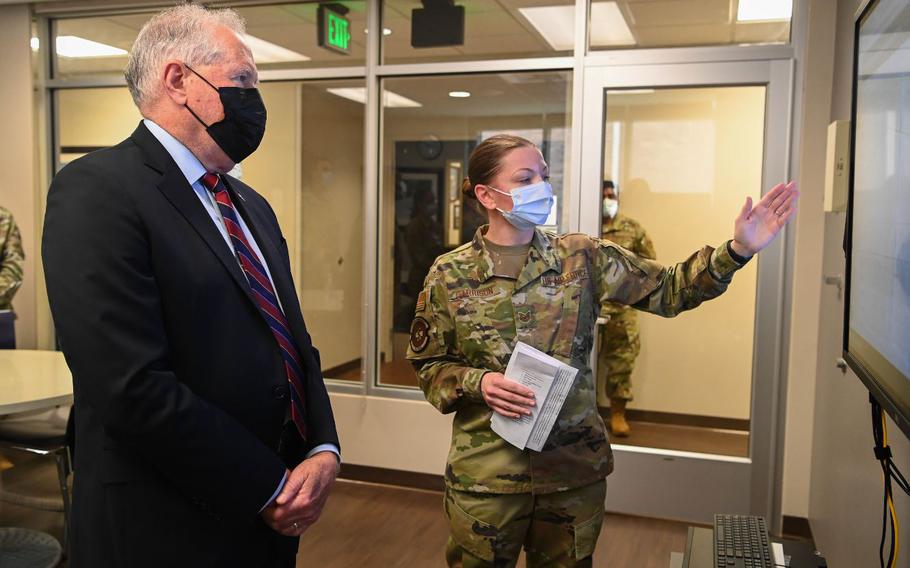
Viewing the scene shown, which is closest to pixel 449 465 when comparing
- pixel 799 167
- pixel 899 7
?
pixel 899 7

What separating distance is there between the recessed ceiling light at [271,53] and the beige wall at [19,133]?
142 centimetres

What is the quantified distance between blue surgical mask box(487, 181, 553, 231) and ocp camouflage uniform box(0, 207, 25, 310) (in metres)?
3.42

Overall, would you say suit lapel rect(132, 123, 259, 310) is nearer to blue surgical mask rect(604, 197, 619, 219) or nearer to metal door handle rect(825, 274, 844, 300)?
metal door handle rect(825, 274, 844, 300)

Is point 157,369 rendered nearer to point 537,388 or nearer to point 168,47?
A: point 168,47

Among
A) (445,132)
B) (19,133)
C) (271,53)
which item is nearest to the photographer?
(445,132)

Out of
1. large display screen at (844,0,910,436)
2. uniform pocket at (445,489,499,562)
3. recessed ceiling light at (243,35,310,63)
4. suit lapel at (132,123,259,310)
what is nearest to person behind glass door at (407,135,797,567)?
uniform pocket at (445,489,499,562)

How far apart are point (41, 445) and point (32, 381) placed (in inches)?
14.9

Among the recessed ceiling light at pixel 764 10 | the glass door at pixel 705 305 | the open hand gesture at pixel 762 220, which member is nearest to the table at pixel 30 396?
the open hand gesture at pixel 762 220

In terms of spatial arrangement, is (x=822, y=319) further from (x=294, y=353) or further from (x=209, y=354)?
(x=209, y=354)

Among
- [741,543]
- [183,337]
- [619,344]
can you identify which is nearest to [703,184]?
[619,344]

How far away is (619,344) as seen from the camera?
3.94 metres

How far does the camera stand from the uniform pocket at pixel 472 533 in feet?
5.74

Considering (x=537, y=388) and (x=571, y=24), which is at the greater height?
(x=571, y=24)

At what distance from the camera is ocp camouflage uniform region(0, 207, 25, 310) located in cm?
412
